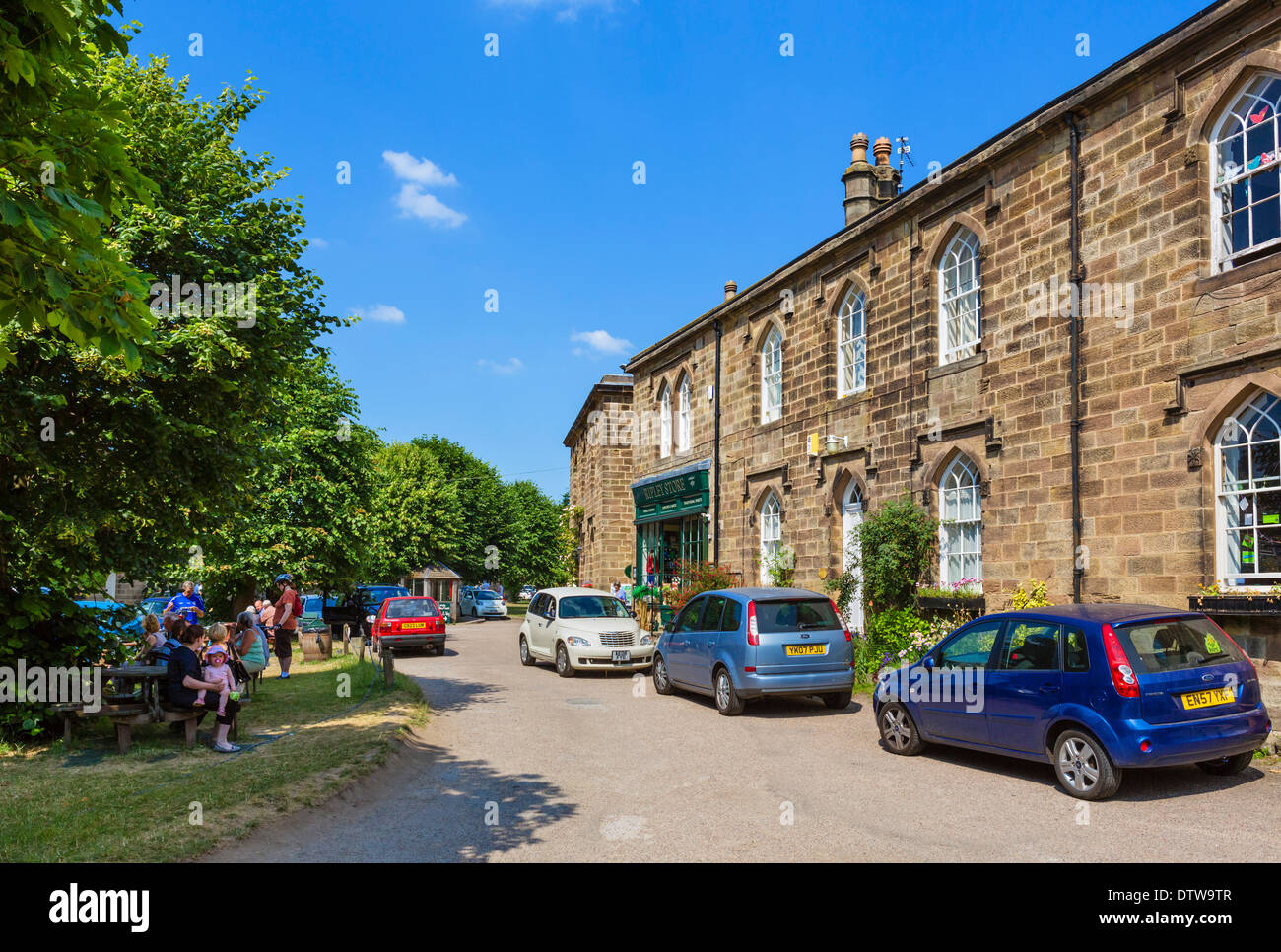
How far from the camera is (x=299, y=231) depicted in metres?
12.0

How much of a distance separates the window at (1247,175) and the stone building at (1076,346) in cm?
3

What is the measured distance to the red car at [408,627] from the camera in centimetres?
2311

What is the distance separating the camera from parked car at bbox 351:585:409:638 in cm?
2925

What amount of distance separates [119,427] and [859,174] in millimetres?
16141

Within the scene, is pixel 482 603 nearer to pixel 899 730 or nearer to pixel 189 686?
pixel 189 686

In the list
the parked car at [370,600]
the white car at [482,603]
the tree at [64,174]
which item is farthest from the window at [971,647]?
the white car at [482,603]

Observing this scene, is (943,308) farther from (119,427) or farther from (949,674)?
(119,427)

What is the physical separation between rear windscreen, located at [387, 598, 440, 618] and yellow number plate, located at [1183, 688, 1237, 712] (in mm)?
18782

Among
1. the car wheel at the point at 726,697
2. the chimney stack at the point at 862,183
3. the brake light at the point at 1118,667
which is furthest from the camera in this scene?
the chimney stack at the point at 862,183

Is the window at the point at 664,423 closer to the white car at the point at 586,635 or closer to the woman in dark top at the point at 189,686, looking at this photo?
the white car at the point at 586,635

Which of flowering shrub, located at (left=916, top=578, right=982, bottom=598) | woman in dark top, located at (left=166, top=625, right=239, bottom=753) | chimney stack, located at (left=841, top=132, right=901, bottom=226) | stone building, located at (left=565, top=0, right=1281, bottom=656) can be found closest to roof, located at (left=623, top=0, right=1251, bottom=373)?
stone building, located at (left=565, top=0, right=1281, bottom=656)

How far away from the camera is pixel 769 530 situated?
21.1m

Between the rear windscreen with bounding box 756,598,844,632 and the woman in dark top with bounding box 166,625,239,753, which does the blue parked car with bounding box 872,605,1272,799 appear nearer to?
the rear windscreen with bounding box 756,598,844,632
